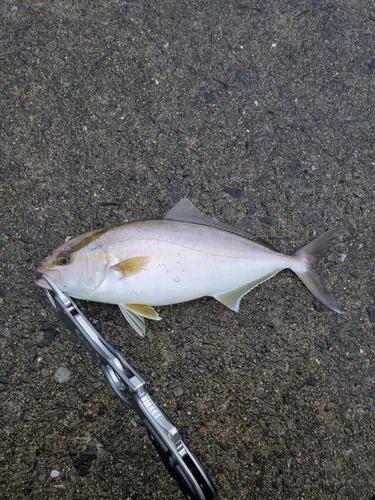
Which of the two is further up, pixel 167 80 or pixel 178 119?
pixel 167 80

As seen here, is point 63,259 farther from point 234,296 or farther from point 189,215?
point 234,296

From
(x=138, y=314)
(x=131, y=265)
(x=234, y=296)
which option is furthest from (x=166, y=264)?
(x=234, y=296)

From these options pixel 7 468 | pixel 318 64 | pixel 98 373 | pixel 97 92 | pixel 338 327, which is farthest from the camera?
pixel 318 64

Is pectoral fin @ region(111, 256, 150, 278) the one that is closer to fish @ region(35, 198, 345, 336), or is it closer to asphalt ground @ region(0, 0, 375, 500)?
fish @ region(35, 198, 345, 336)

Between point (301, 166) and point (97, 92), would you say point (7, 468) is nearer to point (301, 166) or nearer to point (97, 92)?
point (97, 92)

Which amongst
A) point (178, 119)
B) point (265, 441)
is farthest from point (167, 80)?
point (265, 441)

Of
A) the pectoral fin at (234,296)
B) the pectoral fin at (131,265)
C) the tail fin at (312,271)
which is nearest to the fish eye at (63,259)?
the pectoral fin at (131,265)

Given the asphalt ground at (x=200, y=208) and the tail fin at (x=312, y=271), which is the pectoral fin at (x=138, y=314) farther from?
the tail fin at (x=312, y=271)
